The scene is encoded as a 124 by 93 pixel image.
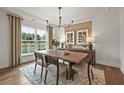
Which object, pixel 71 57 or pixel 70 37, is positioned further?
pixel 70 37

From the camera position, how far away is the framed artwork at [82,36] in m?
4.40

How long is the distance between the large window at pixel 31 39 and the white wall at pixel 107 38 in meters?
3.08

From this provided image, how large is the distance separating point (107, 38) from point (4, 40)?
4.39 metres

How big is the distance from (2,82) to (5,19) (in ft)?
8.06

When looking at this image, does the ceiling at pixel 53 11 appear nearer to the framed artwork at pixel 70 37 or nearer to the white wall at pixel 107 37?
the white wall at pixel 107 37

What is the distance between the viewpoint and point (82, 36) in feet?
14.8

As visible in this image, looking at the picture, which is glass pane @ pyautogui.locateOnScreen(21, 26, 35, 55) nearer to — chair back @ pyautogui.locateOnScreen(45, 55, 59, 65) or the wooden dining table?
the wooden dining table

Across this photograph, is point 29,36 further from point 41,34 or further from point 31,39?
point 41,34

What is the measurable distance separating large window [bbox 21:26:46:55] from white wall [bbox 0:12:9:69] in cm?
85

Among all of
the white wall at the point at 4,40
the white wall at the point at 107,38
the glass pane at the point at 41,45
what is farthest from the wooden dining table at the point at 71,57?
the glass pane at the point at 41,45

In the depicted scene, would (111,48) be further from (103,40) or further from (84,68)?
(84,68)

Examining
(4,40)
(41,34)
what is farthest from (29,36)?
(4,40)

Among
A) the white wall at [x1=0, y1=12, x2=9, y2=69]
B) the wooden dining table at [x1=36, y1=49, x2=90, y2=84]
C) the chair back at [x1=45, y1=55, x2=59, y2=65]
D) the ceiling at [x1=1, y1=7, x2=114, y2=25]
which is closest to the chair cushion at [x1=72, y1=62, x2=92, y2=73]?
the wooden dining table at [x1=36, y1=49, x2=90, y2=84]
